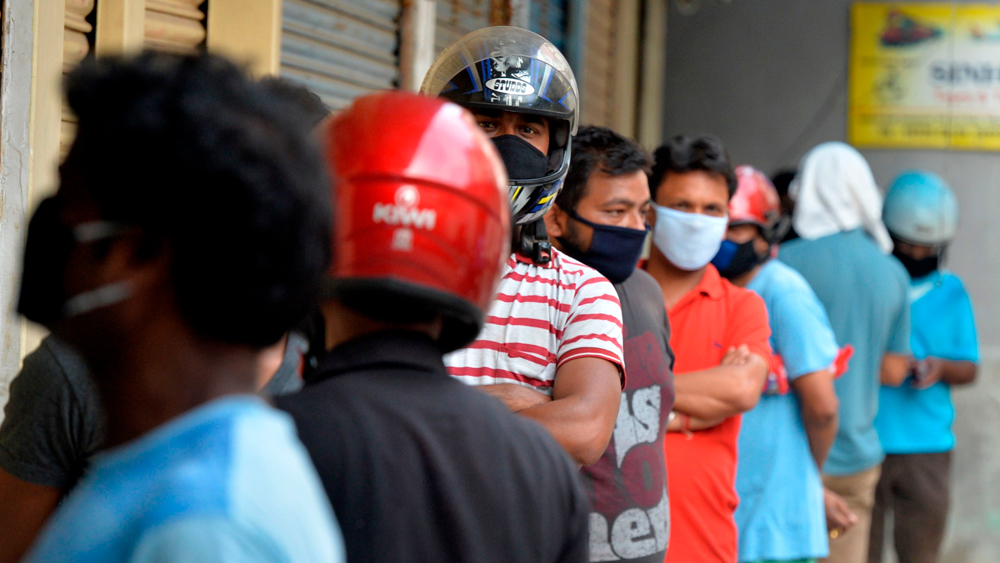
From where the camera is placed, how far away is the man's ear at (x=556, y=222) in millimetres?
2701

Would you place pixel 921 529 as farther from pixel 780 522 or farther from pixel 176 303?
pixel 176 303

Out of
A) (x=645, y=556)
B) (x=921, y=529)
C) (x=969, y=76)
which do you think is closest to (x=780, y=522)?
(x=645, y=556)

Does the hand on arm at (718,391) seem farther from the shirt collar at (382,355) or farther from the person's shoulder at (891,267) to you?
the shirt collar at (382,355)

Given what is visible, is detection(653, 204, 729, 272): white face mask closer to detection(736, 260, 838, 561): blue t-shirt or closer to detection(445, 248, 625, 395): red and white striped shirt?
detection(736, 260, 838, 561): blue t-shirt

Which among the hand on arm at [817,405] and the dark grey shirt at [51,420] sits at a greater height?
the dark grey shirt at [51,420]

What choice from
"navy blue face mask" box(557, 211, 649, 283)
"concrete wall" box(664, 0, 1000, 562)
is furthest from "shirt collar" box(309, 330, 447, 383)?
"concrete wall" box(664, 0, 1000, 562)

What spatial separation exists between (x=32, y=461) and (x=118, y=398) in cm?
83

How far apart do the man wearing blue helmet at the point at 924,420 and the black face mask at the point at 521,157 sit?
3.61 metres

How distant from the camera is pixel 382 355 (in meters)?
1.16

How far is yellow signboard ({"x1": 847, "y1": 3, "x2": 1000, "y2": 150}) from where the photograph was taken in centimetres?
787

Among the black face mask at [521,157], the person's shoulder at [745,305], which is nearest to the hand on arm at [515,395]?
the black face mask at [521,157]

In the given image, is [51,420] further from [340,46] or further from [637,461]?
[340,46]

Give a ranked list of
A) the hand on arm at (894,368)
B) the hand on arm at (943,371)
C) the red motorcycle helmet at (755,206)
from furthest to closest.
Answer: the hand on arm at (943,371)
the hand on arm at (894,368)
the red motorcycle helmet at (755,206)

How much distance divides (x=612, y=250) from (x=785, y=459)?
1.34 meters
